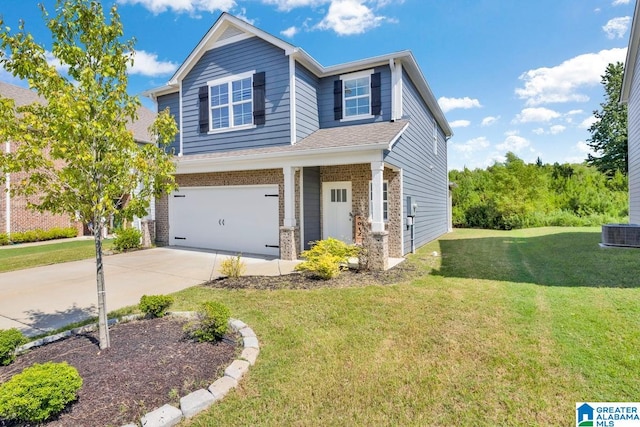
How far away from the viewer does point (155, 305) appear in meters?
4.54

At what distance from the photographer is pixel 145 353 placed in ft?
11.5

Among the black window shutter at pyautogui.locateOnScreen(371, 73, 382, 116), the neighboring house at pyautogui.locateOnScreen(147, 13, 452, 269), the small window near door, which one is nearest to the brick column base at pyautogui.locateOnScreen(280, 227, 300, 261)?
the neighboring house at pyautogui.locateOnScreen(147, 13, 452, 269)

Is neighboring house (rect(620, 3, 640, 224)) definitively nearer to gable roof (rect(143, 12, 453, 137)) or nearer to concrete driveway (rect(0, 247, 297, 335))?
gable roof (rect(143, 12, 453, 137))

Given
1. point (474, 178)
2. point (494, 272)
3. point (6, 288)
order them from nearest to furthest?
point (6, 288)
point (494, 272)
point (474, 178)

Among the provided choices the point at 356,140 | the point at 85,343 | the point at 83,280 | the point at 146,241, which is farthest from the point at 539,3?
the point at 146,241

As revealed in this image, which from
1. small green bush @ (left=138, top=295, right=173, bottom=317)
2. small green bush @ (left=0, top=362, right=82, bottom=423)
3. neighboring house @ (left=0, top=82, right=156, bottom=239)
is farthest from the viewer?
neighboring house @ (left=0, top=82, right=156, bottom=239)

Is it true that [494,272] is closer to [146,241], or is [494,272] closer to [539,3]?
[539,3]

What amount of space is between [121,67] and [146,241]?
1016 centimetres

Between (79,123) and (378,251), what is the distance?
604cm

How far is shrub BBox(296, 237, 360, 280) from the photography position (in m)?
6.89

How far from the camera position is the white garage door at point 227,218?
408 inches

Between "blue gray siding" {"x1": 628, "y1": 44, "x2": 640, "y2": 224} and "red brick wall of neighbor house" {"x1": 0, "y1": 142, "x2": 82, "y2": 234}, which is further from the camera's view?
"red brick wall of neighbor house" {"x1": 0, "y1": 142, "x2": 82, "y2": 234}
